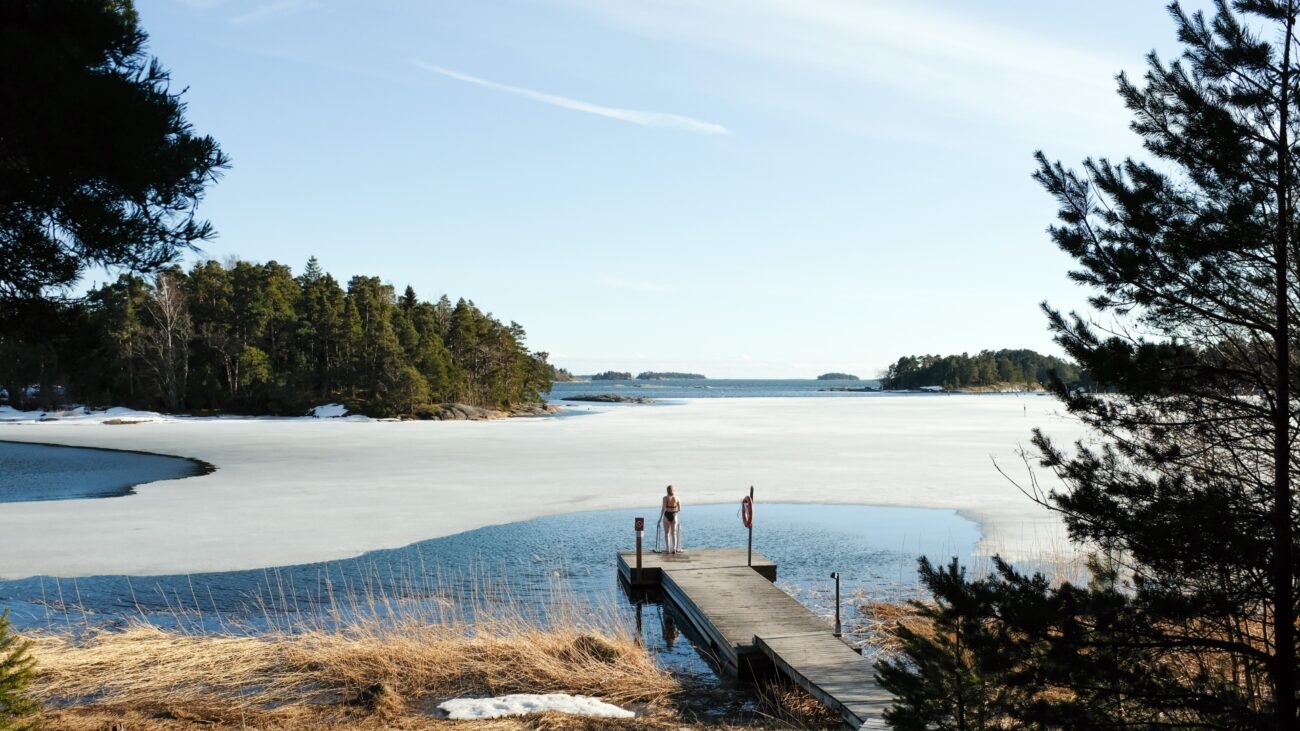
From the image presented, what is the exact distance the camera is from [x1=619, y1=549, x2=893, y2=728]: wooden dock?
935cm

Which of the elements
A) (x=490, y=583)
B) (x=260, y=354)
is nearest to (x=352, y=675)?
(x=490, y=583)

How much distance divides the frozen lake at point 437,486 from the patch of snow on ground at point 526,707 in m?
5.88

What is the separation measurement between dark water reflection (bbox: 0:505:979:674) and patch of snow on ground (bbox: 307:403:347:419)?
51155 mm

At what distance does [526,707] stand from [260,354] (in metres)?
67.2

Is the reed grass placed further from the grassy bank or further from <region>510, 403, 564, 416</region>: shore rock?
<region>510, 403, 564, 416</region>: shore rock

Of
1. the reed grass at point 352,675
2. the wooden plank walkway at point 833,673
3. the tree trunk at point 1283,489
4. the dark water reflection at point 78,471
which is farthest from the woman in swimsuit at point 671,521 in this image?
the dark water reflection at point 78,471

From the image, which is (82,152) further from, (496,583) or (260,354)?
(260,354)

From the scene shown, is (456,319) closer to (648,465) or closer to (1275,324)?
(648,465)

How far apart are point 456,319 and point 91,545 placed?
63977mm

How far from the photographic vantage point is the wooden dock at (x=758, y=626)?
935 cm

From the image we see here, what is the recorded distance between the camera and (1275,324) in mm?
5176

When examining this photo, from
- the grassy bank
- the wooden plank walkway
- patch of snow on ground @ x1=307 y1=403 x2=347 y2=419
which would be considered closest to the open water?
the grassy bank

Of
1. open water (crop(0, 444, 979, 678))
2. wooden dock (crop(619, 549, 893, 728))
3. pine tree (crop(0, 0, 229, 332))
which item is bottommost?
open water (crop(0, 444, 979, 678))

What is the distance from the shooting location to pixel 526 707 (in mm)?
9289
